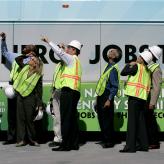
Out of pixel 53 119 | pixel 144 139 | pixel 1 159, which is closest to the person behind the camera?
pixel 1 159

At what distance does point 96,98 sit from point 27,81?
121cm

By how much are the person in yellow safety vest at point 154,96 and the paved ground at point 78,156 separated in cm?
23

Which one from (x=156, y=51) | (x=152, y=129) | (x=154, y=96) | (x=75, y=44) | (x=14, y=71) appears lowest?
(x=152, y=129)

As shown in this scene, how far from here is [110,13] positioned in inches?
402

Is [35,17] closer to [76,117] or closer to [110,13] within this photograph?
[110,13]

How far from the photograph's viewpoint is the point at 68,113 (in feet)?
30.5

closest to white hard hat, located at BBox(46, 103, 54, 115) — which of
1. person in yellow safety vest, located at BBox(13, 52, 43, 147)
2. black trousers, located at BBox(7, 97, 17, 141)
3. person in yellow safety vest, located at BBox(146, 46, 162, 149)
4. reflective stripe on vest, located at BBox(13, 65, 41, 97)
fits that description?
person in yellow safety vest, located at BBox(13, 52, 43, 147)

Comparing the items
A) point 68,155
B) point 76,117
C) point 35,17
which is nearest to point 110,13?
point 35,17

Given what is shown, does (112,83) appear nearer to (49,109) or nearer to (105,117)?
(105,117)

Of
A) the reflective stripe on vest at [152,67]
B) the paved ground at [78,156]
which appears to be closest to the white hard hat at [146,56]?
the reflective stripe on vest at [152,67]

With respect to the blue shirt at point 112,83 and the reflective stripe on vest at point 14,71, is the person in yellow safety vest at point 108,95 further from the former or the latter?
the reflective stripe on vest at point 14,71

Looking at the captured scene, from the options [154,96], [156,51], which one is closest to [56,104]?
[154,96]

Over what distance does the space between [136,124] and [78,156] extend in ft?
3.57

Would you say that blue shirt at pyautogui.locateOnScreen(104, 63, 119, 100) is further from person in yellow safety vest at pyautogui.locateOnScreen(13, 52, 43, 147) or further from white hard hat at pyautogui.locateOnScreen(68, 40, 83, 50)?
person in yellow safety vest at pyautogui.locateOnScreen(13, 52, 43, 147)
